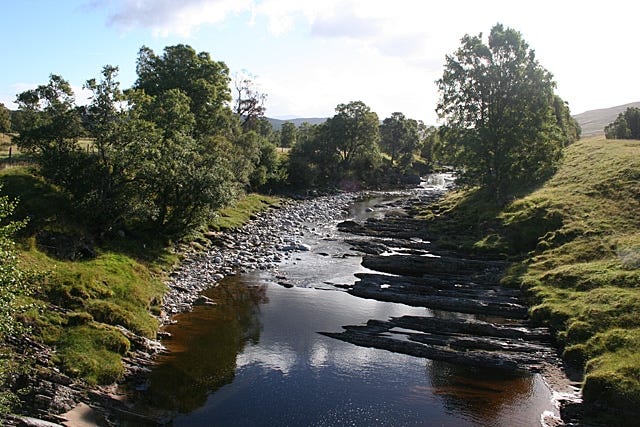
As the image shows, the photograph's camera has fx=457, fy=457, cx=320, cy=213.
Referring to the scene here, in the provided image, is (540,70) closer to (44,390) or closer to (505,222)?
(505,222)

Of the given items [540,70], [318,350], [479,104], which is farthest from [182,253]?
[540,70]

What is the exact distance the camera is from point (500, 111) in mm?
64562

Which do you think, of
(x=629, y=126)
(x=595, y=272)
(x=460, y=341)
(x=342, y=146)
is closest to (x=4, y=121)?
(x=342, y=146)

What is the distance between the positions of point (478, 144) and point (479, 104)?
23.2 feet

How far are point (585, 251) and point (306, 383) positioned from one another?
29.6 meters

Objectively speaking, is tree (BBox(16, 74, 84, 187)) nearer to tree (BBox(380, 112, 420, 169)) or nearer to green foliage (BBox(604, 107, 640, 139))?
green foliage (BBox(604, 107, 640, 139))

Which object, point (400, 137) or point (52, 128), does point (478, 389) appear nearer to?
point (52, 128)

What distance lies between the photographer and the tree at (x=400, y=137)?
150125mm

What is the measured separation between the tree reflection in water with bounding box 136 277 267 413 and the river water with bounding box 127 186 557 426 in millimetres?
59

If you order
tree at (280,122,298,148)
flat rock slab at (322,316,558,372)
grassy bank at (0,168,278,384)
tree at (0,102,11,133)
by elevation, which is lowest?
flat rock slab at (322,316,558,372)

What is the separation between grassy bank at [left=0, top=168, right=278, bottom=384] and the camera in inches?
911

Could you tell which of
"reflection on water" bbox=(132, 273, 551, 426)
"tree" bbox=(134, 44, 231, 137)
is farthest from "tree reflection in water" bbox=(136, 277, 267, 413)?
"tree" bbox=(134, 44, 231, 137)

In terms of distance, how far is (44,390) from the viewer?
774 inches

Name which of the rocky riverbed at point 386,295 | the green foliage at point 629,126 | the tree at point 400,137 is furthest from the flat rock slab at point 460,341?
the tree at point 400,137
